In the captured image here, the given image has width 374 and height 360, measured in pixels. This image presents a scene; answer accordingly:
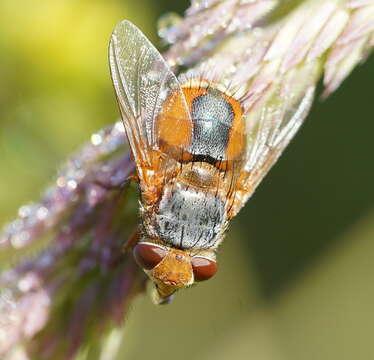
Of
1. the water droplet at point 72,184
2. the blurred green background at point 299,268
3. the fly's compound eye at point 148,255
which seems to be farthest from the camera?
the blurred green background at point 299,268

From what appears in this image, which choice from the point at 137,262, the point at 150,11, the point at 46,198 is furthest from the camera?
the point at 150,11

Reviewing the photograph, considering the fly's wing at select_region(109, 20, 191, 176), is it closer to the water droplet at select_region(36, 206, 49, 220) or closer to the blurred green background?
the water droplet at select_region(36, 206, 49, 220)

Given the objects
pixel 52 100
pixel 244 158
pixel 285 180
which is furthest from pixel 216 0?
pixel 285 180

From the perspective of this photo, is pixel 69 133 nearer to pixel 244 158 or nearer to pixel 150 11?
pixel 150 11

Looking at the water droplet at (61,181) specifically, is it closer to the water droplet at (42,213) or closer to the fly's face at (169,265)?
the water droplet at (42,213)

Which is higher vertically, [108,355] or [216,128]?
[216,128]

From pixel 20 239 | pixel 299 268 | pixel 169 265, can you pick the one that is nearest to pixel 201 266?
pixel 169 265

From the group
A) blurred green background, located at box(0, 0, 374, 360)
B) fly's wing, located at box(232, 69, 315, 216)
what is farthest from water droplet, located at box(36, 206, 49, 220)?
blurred green background, located at box(0, 0, 374, 360)

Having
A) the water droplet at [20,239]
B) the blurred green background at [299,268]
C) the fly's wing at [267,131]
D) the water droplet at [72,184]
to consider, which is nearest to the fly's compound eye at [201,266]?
the fly's wing at [267,131]
